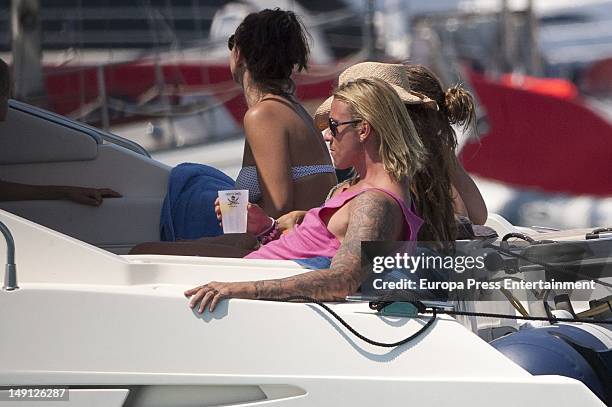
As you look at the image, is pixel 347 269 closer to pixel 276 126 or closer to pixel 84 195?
pixel 276 126

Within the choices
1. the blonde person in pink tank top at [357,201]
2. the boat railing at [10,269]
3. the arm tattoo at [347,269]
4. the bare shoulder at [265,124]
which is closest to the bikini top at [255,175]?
the bare shoulder at [265,124]

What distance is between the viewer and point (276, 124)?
146 inches

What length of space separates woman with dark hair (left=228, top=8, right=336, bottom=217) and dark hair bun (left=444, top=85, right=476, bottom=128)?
436 millimetres

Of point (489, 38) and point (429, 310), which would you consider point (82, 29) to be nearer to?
point (489, 38)

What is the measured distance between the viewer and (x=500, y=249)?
3234mm

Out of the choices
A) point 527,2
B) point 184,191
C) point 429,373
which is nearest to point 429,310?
point 429,373

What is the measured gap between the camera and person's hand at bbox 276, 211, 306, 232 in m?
3.62

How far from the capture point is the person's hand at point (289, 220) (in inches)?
143

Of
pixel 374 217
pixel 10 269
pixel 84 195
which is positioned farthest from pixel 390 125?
pixel 84 195

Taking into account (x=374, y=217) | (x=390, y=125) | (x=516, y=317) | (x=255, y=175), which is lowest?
(x=516, y=317)

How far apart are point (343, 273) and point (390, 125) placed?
0.38 meters

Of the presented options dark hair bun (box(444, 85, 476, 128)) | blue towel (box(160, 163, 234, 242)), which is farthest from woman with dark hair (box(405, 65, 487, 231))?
blue towel (box(160, 163, 234, 242))

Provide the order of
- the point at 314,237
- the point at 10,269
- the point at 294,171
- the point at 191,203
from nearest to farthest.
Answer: the point at 10,269 < the point at 314,237 < the point at 294,171 < the point at 191,203

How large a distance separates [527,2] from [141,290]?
9421mm
